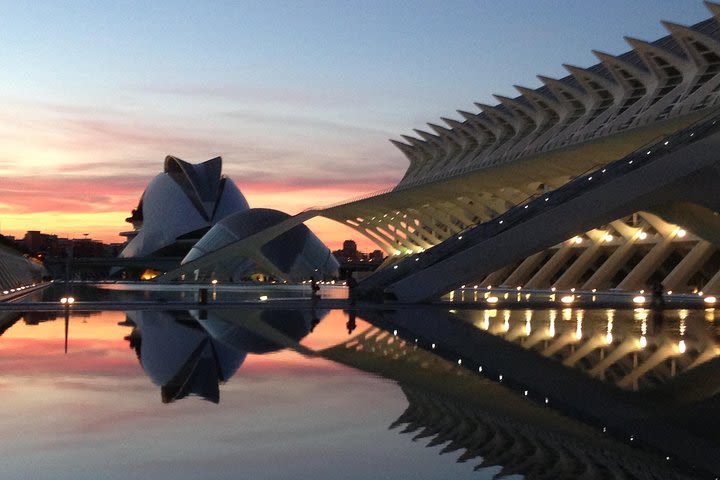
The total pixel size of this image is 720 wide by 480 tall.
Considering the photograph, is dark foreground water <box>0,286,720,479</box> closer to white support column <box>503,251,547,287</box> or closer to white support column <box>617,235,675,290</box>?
white support column <box>617,235,675,290</box>

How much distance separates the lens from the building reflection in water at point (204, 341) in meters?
11.1

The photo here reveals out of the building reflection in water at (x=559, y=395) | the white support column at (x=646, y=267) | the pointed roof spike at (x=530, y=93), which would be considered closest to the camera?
the building reflection in water at (x=559, y=395)

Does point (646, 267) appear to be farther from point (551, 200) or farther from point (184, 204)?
point (184, 204)

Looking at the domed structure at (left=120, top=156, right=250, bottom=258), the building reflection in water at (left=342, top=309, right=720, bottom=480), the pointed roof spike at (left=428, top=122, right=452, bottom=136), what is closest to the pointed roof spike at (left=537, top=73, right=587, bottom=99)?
the pointed roof spike at (left=428, top=122, right=452, bottom=136)

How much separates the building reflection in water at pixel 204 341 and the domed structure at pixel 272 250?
141 ft

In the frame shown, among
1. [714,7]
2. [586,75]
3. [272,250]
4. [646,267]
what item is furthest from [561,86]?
[272,250]

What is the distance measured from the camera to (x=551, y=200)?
98.5 feet

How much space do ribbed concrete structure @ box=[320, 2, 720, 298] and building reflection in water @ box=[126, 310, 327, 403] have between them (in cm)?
978

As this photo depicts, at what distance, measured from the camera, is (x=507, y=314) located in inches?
1029

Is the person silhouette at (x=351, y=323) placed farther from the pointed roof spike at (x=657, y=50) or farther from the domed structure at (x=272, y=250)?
the domed structure at (x=272, y=250)

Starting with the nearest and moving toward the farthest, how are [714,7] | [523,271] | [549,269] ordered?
[714,7] < [549,269] < [523,271]

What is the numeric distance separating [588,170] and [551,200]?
17.9 meters

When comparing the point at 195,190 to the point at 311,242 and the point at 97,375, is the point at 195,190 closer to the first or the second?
the point at 311,242

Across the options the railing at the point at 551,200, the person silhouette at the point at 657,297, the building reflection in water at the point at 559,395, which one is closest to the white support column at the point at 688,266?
the person silhouette at the point at 657,297
